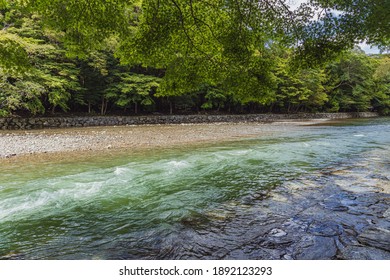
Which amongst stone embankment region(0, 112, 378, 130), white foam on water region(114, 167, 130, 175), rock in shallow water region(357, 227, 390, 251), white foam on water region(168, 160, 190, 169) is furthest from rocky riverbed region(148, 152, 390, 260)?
stone embankment region(0, 112, 378, 130)

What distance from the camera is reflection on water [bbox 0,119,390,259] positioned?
3.76 metres

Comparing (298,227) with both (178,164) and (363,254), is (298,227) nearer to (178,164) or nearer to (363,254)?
(363,254)

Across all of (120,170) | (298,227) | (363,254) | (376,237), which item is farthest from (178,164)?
(363,254)

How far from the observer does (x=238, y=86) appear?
6324 mm

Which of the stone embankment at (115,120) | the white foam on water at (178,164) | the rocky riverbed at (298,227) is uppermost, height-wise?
the stone embankment at (115,120)

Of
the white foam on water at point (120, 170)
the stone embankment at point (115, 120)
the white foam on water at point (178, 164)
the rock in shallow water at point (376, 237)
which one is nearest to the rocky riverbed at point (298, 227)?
the rock in shallow water at point (376, 237)

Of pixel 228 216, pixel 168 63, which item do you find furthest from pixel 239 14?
pixel 228 216

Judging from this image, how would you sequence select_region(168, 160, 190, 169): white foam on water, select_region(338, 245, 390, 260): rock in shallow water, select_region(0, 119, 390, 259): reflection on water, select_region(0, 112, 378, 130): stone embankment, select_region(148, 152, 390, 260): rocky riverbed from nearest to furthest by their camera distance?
select_region(338, 245, 390, 260): rock in shallow water
select_region(148, 152, 390, 260): rocky riverbed
select_region(0, 119, 390, 259): reflection on water
select_region(168, 160, 190, 169): white foam on water
select_region(0, 112, 378, 130): stone embankment

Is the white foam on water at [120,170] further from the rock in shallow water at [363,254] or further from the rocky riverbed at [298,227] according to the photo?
the rock in shallow water at [363,254]

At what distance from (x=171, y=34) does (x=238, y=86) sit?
2.01 meters

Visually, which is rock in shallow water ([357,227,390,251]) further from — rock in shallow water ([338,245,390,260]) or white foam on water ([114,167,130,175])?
white foam on water ([114,167,130,175])

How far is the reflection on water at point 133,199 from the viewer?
376 centimetres

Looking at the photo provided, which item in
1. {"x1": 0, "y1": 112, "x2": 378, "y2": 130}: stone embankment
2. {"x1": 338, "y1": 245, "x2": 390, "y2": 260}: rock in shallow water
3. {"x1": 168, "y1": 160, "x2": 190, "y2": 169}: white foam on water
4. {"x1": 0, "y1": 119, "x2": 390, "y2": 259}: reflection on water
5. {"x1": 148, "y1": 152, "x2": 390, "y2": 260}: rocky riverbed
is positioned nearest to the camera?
{"x1": 338, "y1": 245, "x2": 390, "y2": 260}: rock in shallow water
